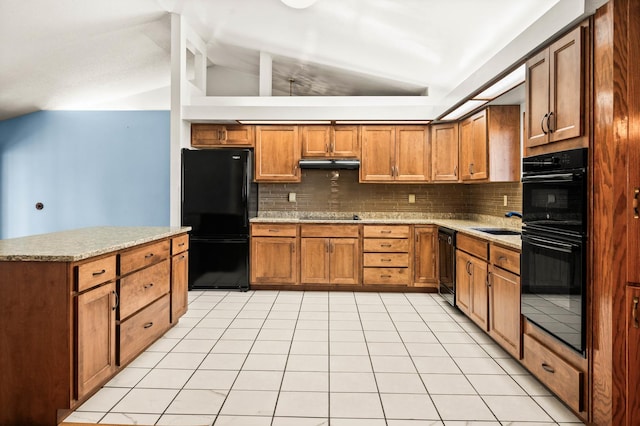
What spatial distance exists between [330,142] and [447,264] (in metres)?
2.06

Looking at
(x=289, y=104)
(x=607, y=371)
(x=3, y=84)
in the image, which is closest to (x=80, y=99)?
(x=3, y=84)

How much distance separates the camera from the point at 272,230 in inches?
188

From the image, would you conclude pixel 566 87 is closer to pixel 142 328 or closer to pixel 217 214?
pixel 142 328

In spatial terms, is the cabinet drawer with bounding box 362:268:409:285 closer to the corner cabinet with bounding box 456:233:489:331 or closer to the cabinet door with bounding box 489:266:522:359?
the corner cabinet with bounding box 456:233:489:331

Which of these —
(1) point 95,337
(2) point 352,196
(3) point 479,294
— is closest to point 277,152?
(2) point 352,196

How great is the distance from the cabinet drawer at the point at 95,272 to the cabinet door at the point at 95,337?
41 mm

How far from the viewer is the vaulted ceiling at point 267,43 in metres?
3.35

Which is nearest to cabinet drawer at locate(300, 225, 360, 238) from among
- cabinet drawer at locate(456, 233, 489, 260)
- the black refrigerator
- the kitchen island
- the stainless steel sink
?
the black refrigerator

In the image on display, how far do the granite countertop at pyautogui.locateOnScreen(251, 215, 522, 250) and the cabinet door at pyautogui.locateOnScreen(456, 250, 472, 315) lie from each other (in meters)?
0.26

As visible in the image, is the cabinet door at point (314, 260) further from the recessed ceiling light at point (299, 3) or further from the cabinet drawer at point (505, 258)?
the recessed ceiling light at point (299, 3)

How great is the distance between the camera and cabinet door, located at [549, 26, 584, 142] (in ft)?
6.40

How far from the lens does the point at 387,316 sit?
380cm

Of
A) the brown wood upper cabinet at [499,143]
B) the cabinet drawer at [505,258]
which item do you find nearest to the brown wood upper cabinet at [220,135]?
the brown wood upper cabinet at [499,143]

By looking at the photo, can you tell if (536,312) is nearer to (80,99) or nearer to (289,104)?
(289,104)
